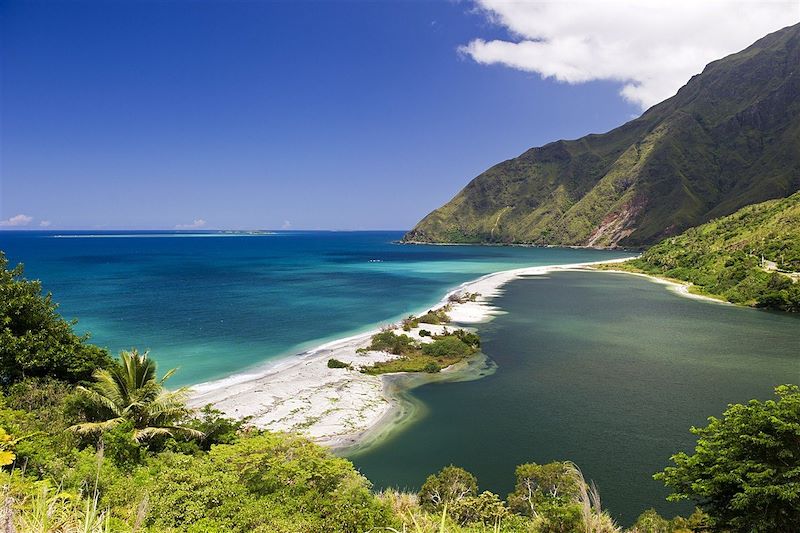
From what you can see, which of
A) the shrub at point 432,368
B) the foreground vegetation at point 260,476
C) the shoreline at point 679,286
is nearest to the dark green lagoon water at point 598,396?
the shrub at point 432,368

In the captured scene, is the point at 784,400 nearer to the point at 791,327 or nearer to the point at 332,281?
the point at 791,327

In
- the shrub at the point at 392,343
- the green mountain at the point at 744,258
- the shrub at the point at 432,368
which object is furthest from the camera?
the green mountain at the point at 744,258

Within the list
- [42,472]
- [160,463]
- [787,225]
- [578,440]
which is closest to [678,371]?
[578,440]

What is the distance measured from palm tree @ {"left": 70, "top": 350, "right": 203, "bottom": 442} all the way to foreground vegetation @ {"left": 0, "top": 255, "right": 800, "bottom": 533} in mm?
53

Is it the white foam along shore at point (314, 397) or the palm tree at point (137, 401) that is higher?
the palm tree at point (137, 401)

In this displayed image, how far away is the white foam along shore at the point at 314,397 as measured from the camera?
27422 mm

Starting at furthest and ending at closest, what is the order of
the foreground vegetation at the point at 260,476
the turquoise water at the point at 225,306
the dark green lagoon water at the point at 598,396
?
the turquoise water at the point at 225,306 → the dark green lagoon water at the point at 598,396 → the foreground vegetation at the point at 260,476

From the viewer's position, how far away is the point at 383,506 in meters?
12.2

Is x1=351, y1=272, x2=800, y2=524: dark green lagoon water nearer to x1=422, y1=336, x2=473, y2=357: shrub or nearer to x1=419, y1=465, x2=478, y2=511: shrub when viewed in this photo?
x1=419, y1=465, x2=478, y2=511: shrub

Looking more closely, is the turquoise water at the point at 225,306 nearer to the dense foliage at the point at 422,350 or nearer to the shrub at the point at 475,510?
the dense foliage at the point at 422,350

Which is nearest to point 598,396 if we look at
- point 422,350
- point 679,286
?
point 422,350

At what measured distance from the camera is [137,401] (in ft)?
60.2

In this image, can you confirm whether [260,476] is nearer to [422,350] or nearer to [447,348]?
[422,350]

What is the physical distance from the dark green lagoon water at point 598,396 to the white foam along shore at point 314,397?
2.80m
